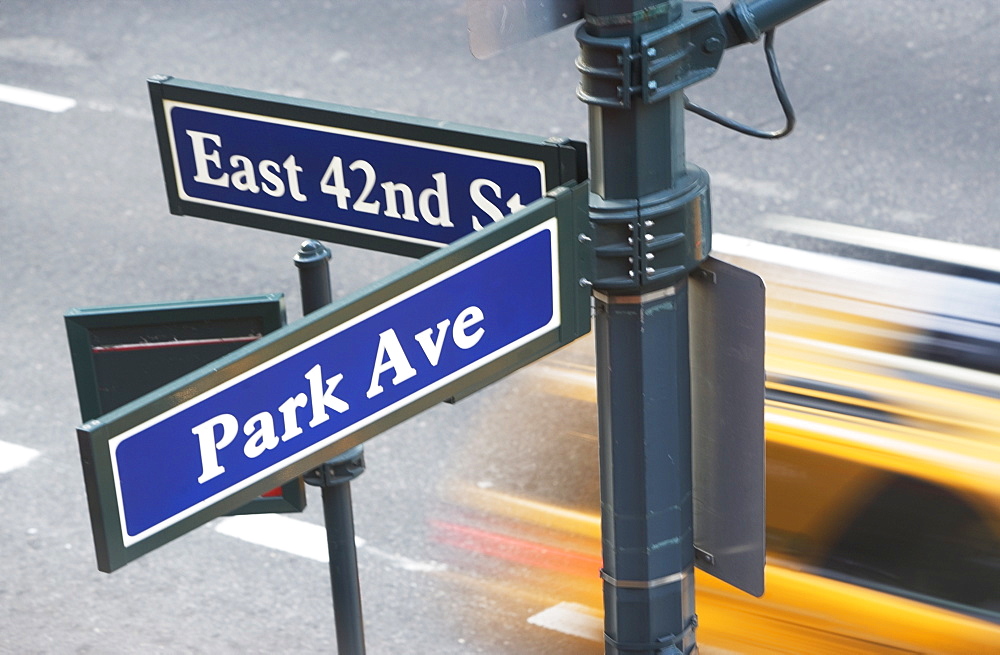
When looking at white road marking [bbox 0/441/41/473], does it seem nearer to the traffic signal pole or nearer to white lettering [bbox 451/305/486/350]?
the traffic signal pole

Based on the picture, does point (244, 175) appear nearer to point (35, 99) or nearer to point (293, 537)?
point (293, 537)

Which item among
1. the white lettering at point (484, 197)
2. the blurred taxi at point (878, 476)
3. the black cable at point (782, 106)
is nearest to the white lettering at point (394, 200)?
the white lettering at point (484, 197)

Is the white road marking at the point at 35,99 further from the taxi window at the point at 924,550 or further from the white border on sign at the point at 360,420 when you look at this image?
the white border on sign at the point at 360,420

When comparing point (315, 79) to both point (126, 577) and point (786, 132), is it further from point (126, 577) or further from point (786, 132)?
point (786, 132)

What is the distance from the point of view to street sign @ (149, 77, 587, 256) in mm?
2711

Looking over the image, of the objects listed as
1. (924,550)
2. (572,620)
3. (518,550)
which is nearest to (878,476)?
(924,550)

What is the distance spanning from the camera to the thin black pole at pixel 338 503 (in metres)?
3.21

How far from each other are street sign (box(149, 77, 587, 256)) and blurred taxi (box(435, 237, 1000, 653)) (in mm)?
2735

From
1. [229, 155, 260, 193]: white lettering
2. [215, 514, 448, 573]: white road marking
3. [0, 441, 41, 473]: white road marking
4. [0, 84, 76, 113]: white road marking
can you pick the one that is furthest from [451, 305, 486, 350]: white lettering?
[0, 84, 76, 113]: white road marking

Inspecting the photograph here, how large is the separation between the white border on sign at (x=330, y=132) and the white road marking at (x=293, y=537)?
355 cm

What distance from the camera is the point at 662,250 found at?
2607 millimetres

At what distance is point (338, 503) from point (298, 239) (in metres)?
5.64

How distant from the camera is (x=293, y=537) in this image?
6.71 m

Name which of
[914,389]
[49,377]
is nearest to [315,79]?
[49,377]
